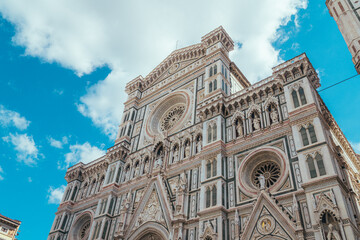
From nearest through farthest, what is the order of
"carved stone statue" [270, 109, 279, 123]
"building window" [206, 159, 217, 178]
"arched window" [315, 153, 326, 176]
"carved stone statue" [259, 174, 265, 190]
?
"arched window" [315, 153, 326, 176] → "carved stone statue" [259, 174, 265, 190] → "carved stone statue" [270, 109, 279, 123] → "building window" [206, 159, 217, 178]

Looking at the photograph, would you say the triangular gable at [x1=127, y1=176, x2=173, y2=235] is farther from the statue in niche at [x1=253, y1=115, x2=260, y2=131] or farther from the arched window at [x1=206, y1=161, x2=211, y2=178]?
the statue in niche at [x1=253, y1=115, x2=260, y2=131]

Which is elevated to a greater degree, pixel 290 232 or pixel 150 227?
pixel 150 227

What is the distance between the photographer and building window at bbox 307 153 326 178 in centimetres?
1459

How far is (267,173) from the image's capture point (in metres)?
17.6

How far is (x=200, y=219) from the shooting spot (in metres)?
17.5

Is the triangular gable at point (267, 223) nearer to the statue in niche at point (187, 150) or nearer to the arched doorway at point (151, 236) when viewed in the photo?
the arched doorway at point (151, 236)

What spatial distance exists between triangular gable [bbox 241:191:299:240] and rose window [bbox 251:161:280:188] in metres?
1.30

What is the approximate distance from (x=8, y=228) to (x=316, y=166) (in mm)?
44381

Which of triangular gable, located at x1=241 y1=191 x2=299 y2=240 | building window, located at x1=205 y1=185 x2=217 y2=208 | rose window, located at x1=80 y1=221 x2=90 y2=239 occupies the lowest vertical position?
triangular gable, located at x1=241 y1=191 x2=299 y2=240

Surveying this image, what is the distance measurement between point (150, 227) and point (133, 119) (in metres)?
12.6

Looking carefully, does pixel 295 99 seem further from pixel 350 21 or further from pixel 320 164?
pixel 350 21

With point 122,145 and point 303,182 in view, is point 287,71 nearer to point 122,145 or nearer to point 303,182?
point 303,182

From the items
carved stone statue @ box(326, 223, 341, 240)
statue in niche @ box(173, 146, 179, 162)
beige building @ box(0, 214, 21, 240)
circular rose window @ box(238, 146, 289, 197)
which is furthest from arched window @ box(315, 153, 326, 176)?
beige building @ box(0, 214, 21, 240)

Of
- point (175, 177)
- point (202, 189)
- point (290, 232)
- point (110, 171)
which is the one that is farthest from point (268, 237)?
point (110, 171)
